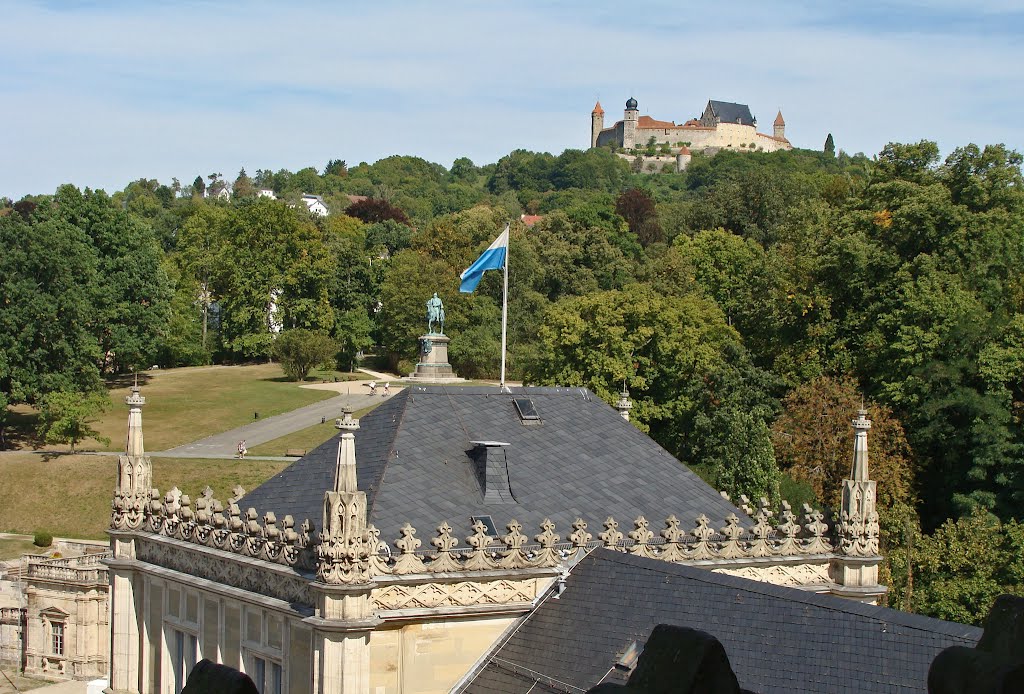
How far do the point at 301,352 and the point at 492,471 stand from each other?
85351mm

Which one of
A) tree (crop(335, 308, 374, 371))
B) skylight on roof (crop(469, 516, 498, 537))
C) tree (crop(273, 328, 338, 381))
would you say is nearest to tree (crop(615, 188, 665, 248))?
tree (crop(335, 308, 374, 371))

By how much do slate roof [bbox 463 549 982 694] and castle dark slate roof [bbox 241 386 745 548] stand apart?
134 inches

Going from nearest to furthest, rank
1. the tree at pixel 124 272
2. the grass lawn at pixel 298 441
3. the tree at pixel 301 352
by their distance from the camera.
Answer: the grass lawn at pixel 298 441 → the tree at pixel 124 272 → the tree at pixel 301 352

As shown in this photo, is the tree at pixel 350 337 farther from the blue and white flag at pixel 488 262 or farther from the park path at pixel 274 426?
the blue and white flag at pixel 488 262

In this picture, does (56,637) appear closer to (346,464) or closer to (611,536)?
(611,536)

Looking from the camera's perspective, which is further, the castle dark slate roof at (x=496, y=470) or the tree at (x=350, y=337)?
the tree at (x=350, y=337)

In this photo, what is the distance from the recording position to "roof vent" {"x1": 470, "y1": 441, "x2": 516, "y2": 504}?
105 feet

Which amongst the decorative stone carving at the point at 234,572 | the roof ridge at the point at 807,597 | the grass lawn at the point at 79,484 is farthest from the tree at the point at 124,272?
the roof ridge at the point at 807,597

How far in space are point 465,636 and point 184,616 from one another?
9179 mm

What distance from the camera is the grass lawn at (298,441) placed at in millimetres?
87125

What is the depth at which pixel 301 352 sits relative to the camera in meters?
116

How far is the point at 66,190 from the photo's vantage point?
360 feet

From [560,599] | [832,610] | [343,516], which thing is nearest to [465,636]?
[560,599]

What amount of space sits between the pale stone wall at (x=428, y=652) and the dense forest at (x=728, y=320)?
93.3 ft
